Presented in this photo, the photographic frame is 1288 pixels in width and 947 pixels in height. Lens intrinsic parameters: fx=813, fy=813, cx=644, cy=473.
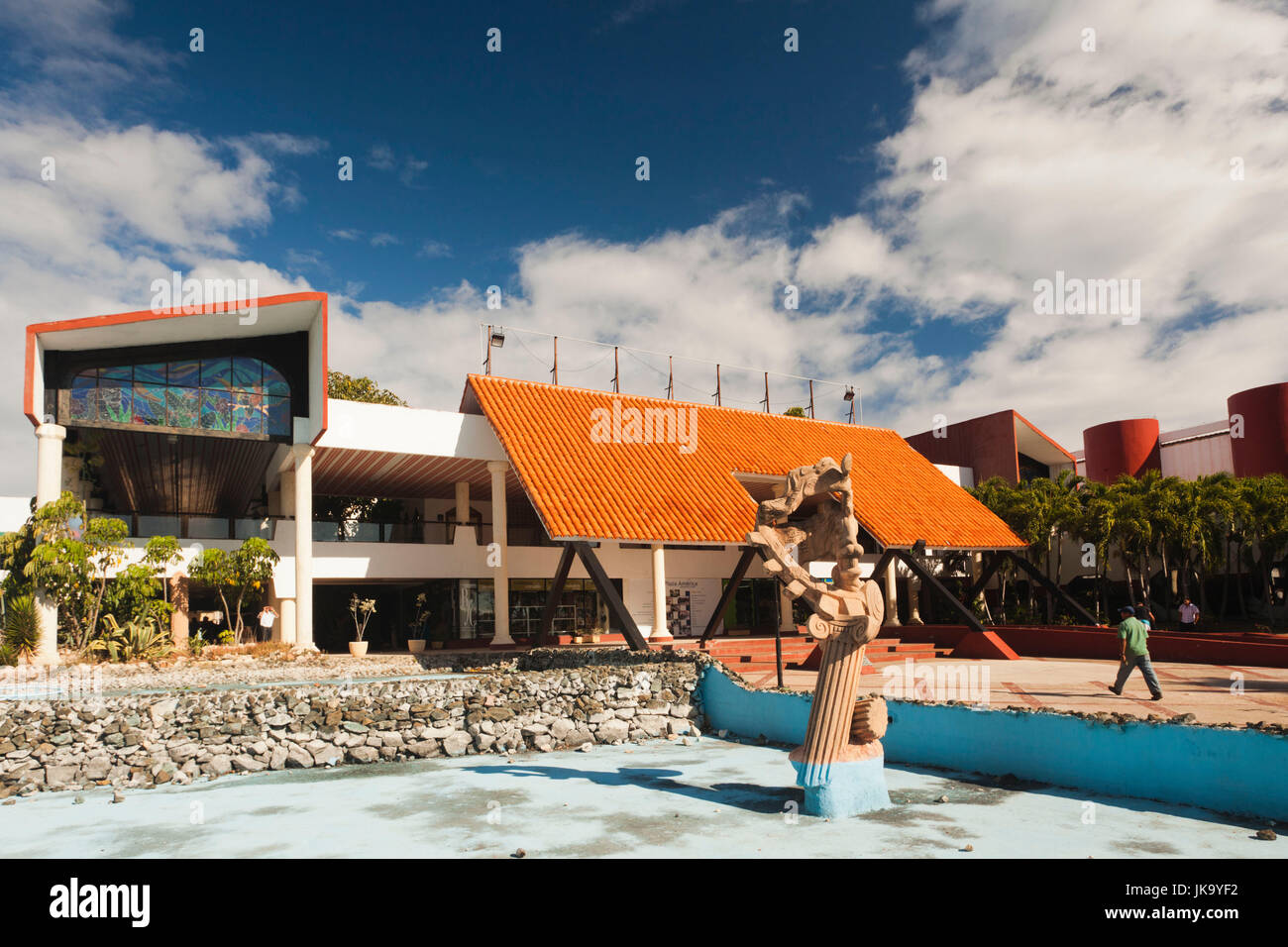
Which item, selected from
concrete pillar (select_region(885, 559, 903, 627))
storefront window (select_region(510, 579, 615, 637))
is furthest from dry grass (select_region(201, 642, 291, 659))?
concrete pillar (select_region(885, 559, 903, 627))

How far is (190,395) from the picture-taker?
21.4 meters

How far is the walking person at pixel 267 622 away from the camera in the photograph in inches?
851

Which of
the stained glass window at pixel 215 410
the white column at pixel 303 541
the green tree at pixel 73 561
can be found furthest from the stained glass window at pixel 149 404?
the white column at pixel 303 541

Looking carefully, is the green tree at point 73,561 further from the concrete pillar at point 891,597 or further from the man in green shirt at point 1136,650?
the concrete pillar at point 891,597

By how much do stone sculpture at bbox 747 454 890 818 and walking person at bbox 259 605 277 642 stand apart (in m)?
17.5

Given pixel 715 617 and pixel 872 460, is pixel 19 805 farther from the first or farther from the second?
pixel 872 460

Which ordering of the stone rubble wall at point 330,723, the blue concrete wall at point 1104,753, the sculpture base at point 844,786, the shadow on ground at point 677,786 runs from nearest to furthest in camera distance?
the blue concrete wall at point 1104,753, the sculpture base at point 844,786, the shadow on ground at point 677,786, the stone rubble wall at point 330,723

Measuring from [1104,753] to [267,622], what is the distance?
64.8ft

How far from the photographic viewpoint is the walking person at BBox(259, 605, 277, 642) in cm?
2161

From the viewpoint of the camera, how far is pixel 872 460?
31.3 metres

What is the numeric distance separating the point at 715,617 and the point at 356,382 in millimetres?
28313

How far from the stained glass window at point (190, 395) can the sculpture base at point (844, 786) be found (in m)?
18.9

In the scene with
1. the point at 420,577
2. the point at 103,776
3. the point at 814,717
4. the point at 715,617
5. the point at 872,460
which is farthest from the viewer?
the point at 872,460
